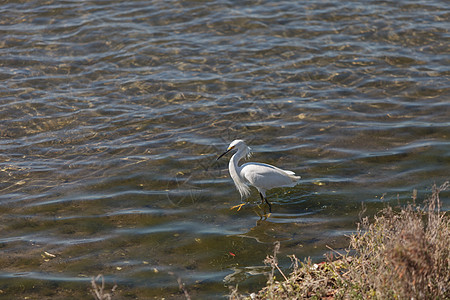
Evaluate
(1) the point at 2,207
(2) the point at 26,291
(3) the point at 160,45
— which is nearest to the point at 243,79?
(3) the point at 160,45

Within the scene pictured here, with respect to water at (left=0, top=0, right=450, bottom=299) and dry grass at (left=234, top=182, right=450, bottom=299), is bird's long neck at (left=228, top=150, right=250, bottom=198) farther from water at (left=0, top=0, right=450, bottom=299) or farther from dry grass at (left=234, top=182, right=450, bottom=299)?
dry grass at (left=234, top=182, right=450, bottom=299)

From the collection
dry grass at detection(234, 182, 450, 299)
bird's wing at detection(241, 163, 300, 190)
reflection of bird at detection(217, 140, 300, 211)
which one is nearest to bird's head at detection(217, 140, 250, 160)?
reflection of bird at detection(217, 140, 300, 211)

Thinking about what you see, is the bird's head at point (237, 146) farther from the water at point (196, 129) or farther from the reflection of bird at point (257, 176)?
the water at point (196, 129)

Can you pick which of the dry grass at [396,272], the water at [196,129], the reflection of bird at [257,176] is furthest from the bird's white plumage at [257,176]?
the dry grass at [396,272]

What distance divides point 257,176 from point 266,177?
0.44 ft

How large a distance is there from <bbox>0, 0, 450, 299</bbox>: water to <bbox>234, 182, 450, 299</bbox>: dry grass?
1.11 meters

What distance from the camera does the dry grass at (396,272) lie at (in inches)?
159

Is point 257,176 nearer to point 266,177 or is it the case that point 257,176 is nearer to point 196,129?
point 266,177

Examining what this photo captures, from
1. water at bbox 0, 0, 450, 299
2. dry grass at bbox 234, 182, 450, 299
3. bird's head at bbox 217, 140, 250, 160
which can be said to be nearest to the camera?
dry grass at bbox 234, 182, 450, 299

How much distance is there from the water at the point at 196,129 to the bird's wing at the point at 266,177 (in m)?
0.37

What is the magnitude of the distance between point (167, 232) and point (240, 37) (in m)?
7.19

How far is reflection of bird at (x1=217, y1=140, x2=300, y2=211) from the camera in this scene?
307 inches

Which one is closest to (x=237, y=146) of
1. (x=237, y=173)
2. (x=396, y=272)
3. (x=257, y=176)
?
(x=237, y=173)

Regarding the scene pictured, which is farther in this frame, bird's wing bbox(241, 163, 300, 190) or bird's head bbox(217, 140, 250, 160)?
bird's head bbox(217, 140, 250, 160)
